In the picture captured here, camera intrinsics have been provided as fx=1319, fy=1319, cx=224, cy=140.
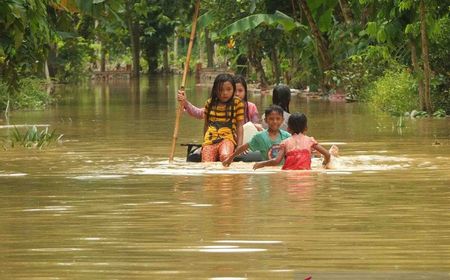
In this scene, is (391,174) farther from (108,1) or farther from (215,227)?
(108,1)

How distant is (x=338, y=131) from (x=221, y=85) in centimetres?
732

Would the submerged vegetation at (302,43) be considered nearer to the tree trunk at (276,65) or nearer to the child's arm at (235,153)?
the tree trunk at (276,65)

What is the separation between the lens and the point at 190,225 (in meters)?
9.02

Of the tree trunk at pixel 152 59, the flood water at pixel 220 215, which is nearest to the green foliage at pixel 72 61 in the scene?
the tree trunk at pixel 152 59

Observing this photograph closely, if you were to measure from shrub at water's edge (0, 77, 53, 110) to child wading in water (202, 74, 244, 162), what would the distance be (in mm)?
16458

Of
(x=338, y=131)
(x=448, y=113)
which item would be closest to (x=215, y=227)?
(x=338, y=131)

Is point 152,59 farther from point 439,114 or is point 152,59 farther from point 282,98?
point 282,98

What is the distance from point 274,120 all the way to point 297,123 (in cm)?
38

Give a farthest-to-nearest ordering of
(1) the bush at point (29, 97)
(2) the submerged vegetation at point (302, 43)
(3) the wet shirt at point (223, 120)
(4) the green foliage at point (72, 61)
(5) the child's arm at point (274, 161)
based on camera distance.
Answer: (4) the green foliage at point (72, 61), (1) the bush at point (29, 97), (3) the wet shirt at point (223, 120), (5) the child's arm at point (274, 161), (2) the submerged vegetation at point (302, 43)

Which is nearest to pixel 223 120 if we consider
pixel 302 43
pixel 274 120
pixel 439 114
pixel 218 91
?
pixel 218 91

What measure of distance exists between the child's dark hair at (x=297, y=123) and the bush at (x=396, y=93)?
13048mm

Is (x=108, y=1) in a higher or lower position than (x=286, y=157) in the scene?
higher

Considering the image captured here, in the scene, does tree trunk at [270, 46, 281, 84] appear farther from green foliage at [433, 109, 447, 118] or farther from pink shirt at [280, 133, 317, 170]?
pink shirt at [280, 133, 317, 170]

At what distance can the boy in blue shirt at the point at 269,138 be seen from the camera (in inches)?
561
